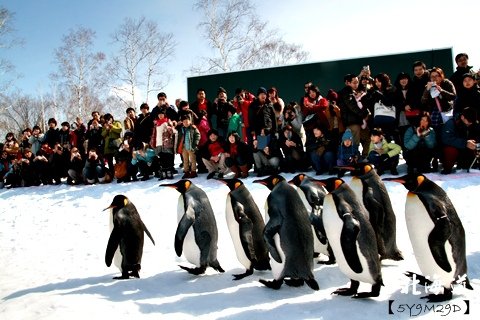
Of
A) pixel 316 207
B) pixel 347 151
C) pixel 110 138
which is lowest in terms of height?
pixel 316 207

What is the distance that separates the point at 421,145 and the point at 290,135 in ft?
7.44

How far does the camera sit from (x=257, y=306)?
9.78 feet

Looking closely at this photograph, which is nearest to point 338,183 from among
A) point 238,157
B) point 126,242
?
point 126,242

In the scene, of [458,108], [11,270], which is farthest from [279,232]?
[458,108]

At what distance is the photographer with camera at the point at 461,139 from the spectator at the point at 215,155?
3.84m

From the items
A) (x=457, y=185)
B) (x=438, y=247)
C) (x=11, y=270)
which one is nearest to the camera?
(x=438, y=247)

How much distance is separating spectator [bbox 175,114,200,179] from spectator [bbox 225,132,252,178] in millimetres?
718

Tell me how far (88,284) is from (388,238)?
276 centimetres

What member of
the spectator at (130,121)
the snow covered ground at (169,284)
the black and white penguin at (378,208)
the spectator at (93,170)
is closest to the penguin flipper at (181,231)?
the snow covered ground at (169,284)

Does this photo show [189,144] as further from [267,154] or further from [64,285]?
[64,285]

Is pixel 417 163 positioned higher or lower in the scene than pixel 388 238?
higher

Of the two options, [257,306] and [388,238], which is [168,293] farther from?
[388,238]

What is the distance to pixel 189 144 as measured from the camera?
8.13 meters

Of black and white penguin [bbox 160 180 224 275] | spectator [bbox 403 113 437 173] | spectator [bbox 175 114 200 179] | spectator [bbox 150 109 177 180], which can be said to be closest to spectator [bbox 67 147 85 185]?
spectator [bbox 150 109 177 180]
